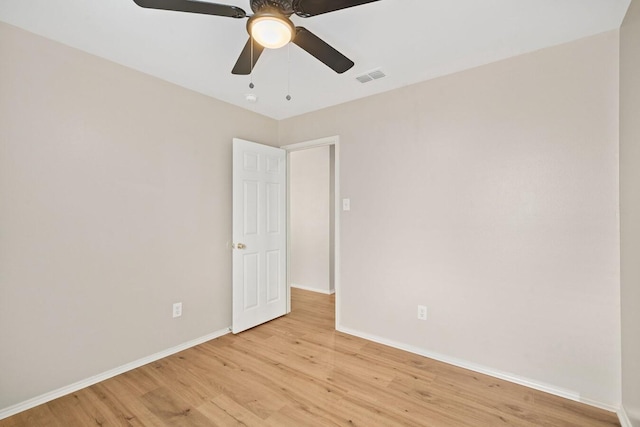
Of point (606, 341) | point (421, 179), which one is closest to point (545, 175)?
point (421, 179)

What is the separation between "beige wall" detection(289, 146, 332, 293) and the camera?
4.75m

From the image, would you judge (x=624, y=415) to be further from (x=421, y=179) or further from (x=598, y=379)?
(x=421, y=179)

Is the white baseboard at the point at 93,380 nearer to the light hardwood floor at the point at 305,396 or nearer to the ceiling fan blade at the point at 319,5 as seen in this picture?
the light hardwood floor at the point at 305,396

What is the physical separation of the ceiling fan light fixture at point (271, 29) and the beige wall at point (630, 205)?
74.5 inches

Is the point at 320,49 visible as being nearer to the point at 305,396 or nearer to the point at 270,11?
the point at 270,11

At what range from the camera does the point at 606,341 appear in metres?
1.95

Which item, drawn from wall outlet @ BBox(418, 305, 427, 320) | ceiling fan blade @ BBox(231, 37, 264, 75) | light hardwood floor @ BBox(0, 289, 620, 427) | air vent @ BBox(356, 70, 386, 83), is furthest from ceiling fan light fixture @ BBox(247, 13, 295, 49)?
wall outlet @ BBox(418, 305, 427, 320)

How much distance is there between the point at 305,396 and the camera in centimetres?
209

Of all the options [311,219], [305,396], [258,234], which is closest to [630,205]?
[305,396]

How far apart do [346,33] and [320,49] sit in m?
0.49

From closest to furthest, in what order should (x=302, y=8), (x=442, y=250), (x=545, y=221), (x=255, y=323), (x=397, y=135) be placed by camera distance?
(x=302, y=8)
(x=545, y=221)
(x=442, y=250)
(x=397, y=135)
(x=255, y=323)

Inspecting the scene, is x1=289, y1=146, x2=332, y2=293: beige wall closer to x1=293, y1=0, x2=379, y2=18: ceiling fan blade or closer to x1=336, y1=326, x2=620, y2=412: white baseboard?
x1=336, y1=326, x2=620, y2=412: white baseboard

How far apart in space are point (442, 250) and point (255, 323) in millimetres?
2126

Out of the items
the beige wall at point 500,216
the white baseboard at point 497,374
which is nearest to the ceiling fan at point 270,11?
the beige wall at point 500,216
